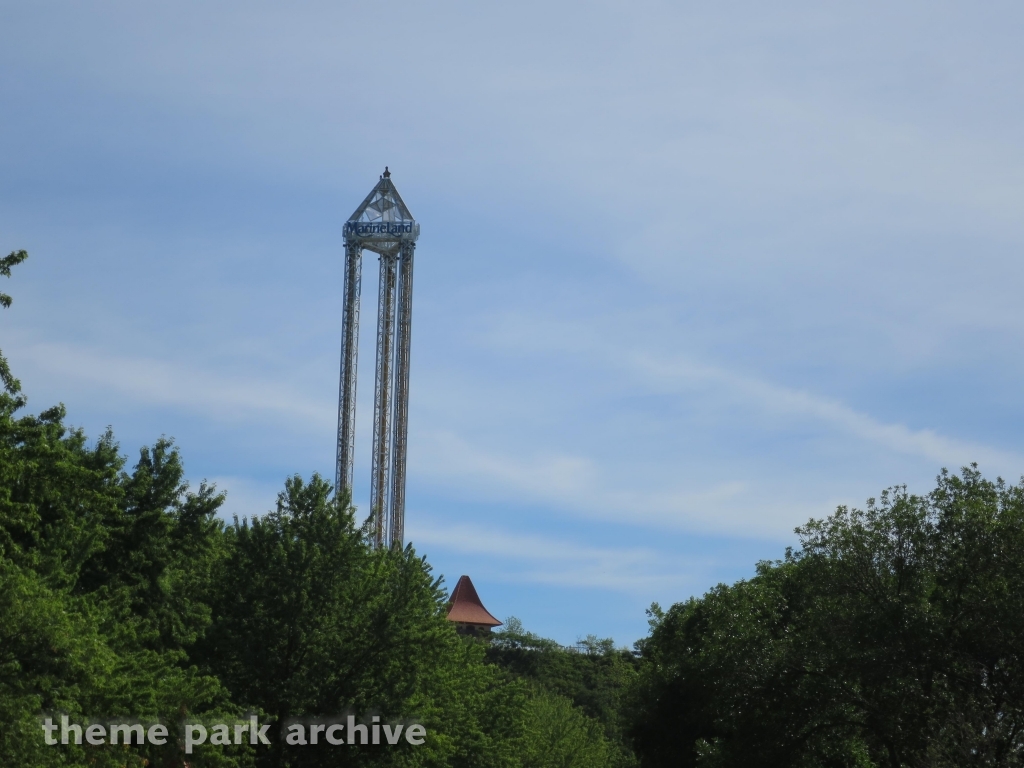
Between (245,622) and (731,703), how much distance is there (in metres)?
11.6

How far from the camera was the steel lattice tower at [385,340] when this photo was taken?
75688mm

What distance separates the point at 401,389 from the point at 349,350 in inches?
158

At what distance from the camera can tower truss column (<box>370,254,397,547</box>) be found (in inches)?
2968

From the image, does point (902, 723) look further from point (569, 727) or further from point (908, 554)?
point (569, 727)

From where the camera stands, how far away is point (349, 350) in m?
76.2

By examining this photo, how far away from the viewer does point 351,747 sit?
1203 inches

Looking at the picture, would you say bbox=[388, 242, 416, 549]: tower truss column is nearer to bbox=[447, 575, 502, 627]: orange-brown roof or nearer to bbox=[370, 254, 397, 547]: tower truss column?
bbox=[370, 254, 397, 547]: tower truss column

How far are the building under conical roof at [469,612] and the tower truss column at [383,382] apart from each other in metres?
29.7

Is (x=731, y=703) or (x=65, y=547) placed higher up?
(x=65, y=547)

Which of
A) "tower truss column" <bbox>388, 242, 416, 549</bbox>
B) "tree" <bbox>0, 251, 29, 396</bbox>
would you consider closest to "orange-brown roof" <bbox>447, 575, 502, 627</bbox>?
"tower truss column" <bbox>388, 242, 416, 549</bbox>

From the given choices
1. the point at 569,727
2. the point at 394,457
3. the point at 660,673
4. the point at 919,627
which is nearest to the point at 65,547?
the point at 919,627

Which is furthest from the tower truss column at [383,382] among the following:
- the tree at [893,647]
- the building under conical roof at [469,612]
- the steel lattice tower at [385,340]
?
the tree at [893,647]

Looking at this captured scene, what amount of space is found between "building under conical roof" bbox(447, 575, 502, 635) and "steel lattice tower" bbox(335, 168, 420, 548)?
29.6 meters

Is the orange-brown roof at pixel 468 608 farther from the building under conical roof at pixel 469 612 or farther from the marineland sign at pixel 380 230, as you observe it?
the marineland sign at pixel 380 230
